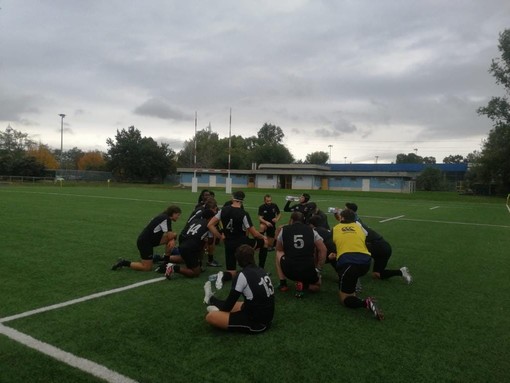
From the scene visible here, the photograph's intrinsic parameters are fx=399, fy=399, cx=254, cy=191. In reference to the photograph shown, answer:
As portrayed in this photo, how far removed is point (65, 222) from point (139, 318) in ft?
32.6

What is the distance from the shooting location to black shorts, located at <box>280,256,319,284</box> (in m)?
5.98

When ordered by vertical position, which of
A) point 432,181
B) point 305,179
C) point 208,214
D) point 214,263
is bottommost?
point 214,263

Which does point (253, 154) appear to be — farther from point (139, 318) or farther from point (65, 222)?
point (139, 318)

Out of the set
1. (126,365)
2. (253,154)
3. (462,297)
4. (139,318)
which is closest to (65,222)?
(139,318)

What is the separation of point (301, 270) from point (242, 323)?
1.72 metres

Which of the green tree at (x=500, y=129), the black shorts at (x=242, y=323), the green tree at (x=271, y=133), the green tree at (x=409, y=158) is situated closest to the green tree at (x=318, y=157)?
the green tree at (x=271, y=133)

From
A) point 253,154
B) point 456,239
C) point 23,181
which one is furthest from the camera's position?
point 253,154

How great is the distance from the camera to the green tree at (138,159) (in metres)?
68.6

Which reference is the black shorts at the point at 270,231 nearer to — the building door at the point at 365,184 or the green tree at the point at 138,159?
the building door at the point at 365,184

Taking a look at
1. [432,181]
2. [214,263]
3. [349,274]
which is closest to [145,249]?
[214,263]

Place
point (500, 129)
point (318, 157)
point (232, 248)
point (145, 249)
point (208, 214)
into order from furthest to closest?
point (318, 157) → point (500, 129) → point (208, 214) → point (145, 249) → point (232, 248)

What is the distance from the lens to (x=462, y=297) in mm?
6336

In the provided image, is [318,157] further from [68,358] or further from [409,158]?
[68,358]

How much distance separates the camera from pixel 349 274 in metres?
A: 5.60
